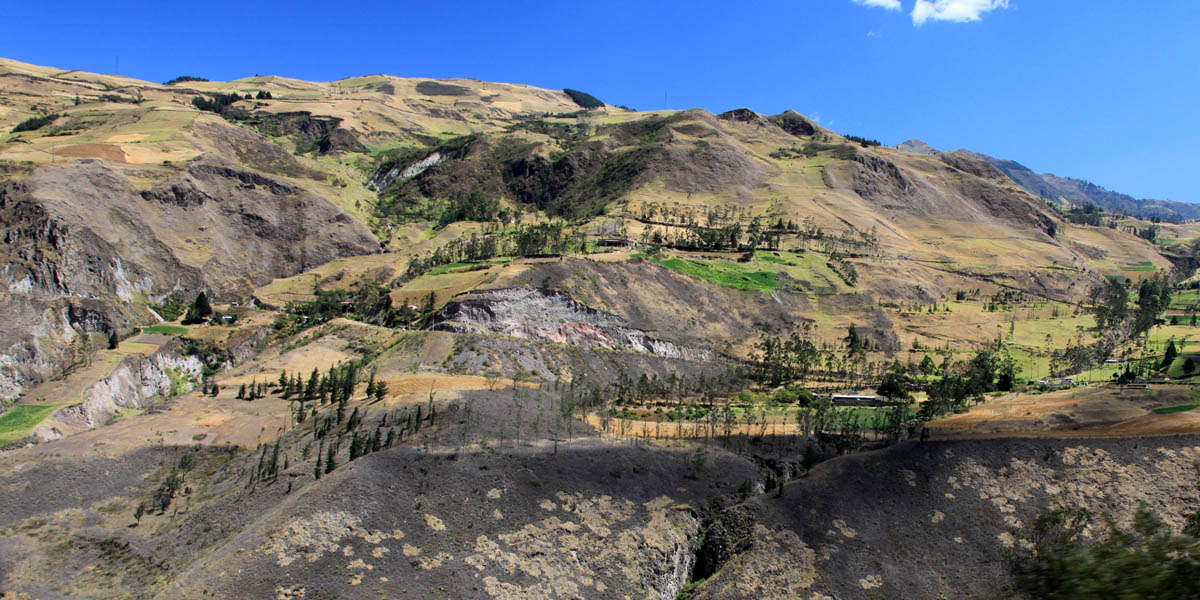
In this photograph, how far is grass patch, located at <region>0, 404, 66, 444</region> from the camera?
67.7m

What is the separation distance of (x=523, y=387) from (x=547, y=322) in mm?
24434

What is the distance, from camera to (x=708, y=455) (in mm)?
60688

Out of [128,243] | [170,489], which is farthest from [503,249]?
[170,489]

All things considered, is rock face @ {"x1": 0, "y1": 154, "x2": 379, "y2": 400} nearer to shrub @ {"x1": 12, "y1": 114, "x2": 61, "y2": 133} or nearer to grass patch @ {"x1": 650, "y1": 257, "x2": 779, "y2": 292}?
shrub @ {"x1": 12, "y1": 114, "x2": 61, "y2": 133}

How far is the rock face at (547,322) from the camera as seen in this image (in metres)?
99.1

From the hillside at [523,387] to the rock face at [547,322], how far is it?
17.7 inches

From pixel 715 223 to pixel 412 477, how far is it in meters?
127

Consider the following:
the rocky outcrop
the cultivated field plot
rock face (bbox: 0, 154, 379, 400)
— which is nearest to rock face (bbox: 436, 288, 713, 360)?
the rocky outcrop

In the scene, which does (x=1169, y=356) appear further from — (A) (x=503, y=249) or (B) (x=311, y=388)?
(B) (x=311, y=388)

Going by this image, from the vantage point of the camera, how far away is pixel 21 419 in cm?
7088

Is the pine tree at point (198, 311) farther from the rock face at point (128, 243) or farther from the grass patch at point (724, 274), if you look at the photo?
the grass patch at point (724, 274)

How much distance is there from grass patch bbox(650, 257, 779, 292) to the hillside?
1.09 meters

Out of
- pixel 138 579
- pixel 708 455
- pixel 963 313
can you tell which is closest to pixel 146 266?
pixel 138 579

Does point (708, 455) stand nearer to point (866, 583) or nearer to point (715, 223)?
point (866, 583)
